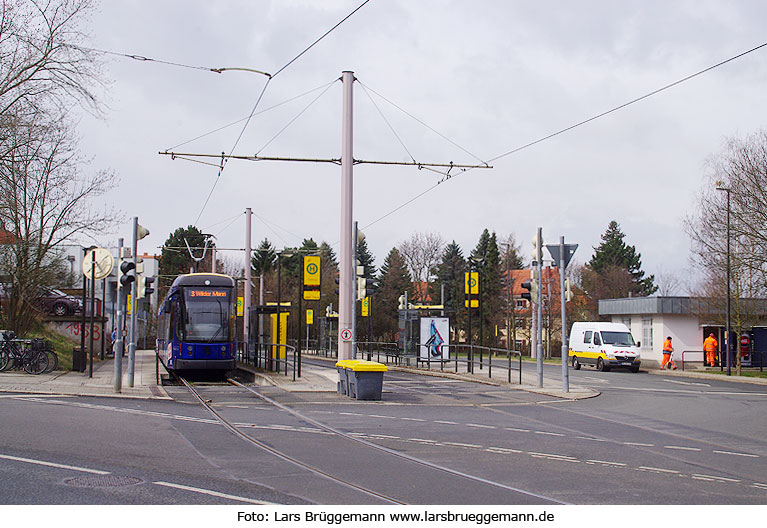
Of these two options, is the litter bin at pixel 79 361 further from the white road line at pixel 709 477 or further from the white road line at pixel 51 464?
the white road line at pixel 709 477

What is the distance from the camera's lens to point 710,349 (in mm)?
38688

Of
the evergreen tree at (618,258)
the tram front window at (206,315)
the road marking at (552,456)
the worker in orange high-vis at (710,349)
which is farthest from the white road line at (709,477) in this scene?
the evergreen tree at (618,258)

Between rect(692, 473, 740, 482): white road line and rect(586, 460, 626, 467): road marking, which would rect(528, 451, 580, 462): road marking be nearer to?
rect(586, 460, 626, 467): road marking

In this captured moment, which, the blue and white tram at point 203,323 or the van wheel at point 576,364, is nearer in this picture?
the blue and white tram at point 203,323

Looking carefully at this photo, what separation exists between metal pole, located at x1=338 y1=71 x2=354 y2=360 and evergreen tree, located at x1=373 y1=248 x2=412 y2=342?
65953mm

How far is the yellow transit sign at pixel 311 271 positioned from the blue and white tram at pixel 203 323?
5.80 meters

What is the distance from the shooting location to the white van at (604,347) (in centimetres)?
3700

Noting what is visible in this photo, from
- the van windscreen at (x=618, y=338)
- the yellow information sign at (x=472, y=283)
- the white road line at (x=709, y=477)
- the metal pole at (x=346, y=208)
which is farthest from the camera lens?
the van windscreen at (x=618, y=338)

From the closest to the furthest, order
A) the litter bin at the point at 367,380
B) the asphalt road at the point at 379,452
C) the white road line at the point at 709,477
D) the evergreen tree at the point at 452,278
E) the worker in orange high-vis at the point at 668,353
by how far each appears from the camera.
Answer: the asphalt road at the point at 379,452
the white road line at the point at 709,477
the litter bin at the point at 367,380
the worker in orange high-vis at the point at 668,353
the evergreen tree at the point at 452,278

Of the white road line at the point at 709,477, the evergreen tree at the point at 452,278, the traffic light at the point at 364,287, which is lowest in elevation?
the white road line at the point at 709,477

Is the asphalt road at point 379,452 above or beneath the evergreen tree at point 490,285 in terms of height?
beneath

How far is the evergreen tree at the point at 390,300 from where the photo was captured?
90.6 meters

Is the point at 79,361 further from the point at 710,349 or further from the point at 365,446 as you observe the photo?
the point at 710,349

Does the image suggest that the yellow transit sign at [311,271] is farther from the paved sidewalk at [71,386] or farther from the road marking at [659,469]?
the road marking at [659,469]
